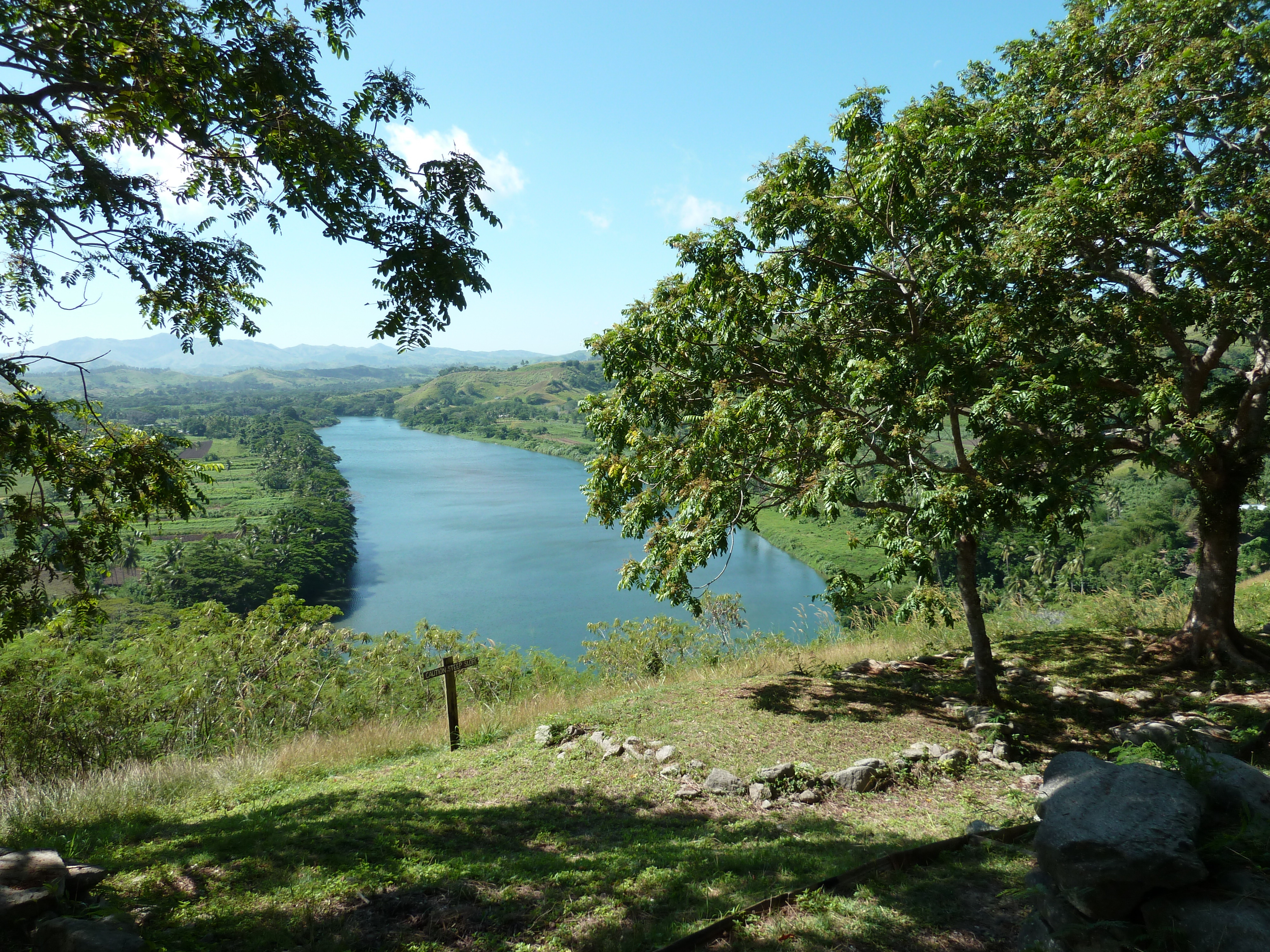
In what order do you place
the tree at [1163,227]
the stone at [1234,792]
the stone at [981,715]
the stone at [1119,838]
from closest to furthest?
the stone at [1119,838] → the stone at [1234,792] → the tree at [1163,227] → the stone at [981,715]

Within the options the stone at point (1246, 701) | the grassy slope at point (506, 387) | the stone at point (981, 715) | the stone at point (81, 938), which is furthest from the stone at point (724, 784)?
the grassy slope at point (506, 387)

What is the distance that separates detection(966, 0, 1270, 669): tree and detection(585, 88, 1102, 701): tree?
373 mm

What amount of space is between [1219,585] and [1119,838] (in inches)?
241

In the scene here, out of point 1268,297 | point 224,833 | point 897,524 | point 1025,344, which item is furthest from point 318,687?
point 1268,297

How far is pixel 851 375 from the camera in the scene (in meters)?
5.53

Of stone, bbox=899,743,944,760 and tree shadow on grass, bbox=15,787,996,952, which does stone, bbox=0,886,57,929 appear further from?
stone, bbox=899,743,944,760

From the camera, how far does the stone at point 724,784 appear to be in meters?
4.66

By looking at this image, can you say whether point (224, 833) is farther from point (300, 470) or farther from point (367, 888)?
point (300, 470)

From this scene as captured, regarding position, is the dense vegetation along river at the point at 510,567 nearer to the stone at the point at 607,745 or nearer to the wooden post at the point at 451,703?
the wooden post at the point at 451,703

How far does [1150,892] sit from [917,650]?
21.7 feet

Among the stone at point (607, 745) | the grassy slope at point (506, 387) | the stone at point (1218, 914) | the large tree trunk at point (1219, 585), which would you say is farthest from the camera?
the grassy slope at point (506, 387)

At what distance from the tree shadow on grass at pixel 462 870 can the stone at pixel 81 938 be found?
0.66 ft

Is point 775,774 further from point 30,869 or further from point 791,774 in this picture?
point 30,869

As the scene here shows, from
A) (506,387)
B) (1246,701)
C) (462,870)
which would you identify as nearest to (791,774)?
(462,870)
